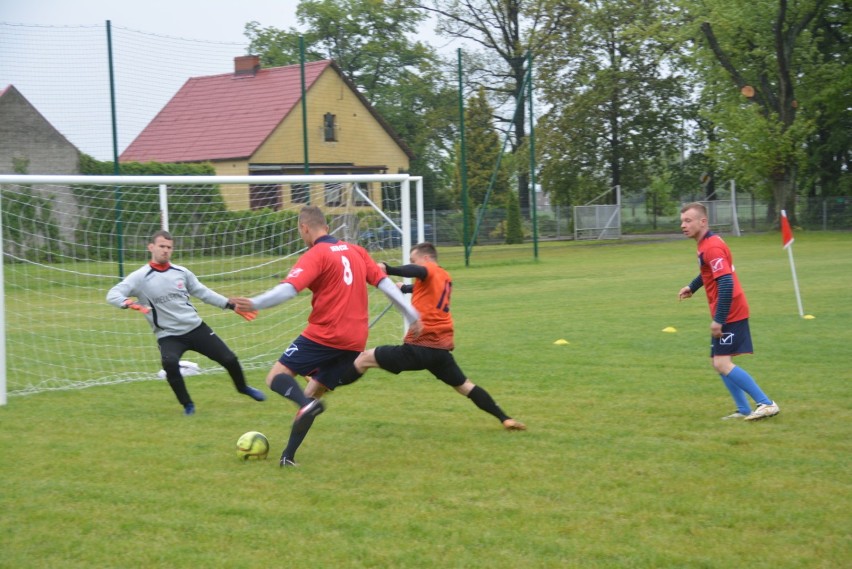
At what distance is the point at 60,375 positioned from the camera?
443 inches

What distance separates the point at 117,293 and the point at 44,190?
971 cm

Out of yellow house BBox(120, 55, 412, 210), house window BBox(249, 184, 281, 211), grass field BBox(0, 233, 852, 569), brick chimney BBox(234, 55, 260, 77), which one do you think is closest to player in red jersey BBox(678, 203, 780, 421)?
grass field BBox(0, 233, 852, 569)

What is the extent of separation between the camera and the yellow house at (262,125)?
26.9m

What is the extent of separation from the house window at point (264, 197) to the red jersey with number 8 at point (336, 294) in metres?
10.8

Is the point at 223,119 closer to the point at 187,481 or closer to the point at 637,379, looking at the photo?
the point at 637,379

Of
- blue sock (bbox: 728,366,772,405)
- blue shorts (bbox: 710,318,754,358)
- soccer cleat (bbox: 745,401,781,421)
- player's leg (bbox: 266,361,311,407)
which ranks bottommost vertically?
soccer cleat (bbox: 745,401,781,421)

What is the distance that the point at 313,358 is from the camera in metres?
7.12

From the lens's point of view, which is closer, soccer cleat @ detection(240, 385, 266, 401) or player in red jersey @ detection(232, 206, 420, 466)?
player in red jersey @ detection(232, 206, 420, 466)

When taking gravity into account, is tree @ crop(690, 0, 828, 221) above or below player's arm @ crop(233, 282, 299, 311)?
above

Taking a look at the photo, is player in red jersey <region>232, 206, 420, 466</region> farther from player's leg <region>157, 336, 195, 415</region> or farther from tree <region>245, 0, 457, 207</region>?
tree <region>245, 0, 457, 207</region>

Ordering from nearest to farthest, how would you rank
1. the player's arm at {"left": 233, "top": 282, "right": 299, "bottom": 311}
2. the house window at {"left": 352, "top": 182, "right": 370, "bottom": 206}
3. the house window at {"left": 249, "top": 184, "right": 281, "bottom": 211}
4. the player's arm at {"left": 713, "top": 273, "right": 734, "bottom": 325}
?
the player's arm at {"left": 233, "top": 282, "right": 299, "bottom": 311} → the player's arm at {"left": 713, "top": 273, "right": 734, "bottom": 325} → the house window at {"left": 352, "top": 182, "right": 370, "bottom": 206} → the house window at {"left": 249, "top": 184, "right": 281, "bottom": 211}

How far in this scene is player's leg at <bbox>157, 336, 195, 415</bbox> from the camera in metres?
8.64

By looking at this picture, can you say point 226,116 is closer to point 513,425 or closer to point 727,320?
point 513,425

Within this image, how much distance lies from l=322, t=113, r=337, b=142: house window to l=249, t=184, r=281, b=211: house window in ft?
41.4
